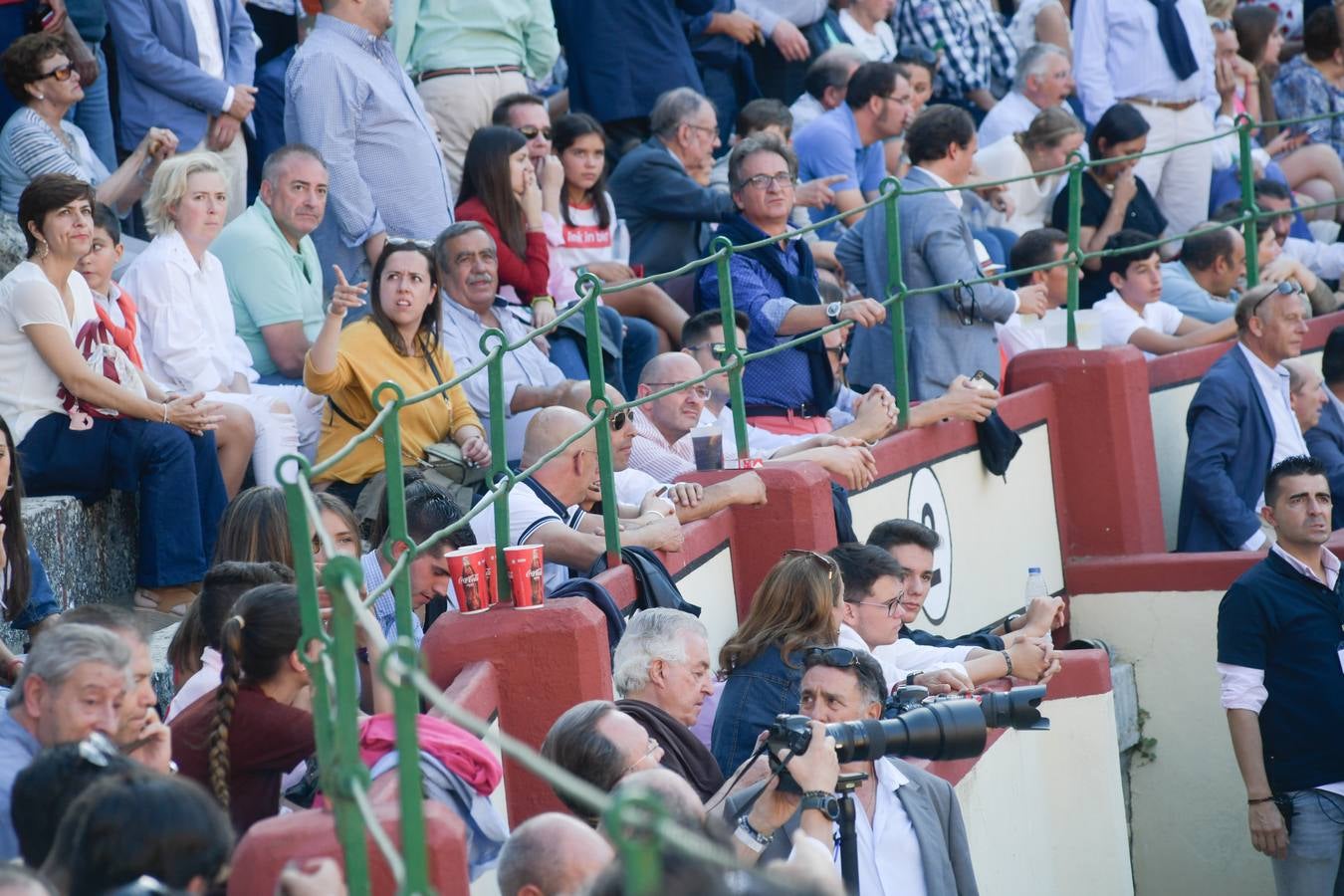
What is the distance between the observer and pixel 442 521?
5781 mm

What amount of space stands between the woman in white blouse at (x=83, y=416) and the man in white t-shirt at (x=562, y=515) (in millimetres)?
1093

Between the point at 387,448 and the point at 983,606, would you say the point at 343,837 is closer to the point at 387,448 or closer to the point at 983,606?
the point at 387,448

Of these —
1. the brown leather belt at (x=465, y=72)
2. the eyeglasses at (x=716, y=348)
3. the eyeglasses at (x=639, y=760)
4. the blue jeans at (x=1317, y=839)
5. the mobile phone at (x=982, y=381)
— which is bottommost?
the blue jeans at (x=1317, y=839)

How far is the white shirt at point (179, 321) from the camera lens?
22.9 feet

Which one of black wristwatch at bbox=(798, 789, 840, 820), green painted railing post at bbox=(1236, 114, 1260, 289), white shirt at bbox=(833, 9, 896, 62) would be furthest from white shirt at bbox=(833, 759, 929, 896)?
white shirt at bbox=(833, 9, 896, 62)

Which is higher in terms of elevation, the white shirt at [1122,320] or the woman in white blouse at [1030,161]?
the woman in white blouse at [1030,161]

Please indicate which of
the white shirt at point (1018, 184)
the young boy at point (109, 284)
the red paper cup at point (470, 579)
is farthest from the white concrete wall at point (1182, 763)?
the red paper cup at point (470, 579)

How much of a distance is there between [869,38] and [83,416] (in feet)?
23.2

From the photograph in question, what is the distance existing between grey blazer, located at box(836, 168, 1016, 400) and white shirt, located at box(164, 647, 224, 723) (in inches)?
167

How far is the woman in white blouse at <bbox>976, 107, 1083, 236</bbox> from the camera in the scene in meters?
11.0

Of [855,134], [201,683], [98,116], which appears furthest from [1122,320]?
[201,683]

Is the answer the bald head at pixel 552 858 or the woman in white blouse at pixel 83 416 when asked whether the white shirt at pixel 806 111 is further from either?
the bald head at pixel 552 858

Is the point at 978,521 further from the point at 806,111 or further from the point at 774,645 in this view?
the point at 806,111

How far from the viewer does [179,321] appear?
7004 millimetres
